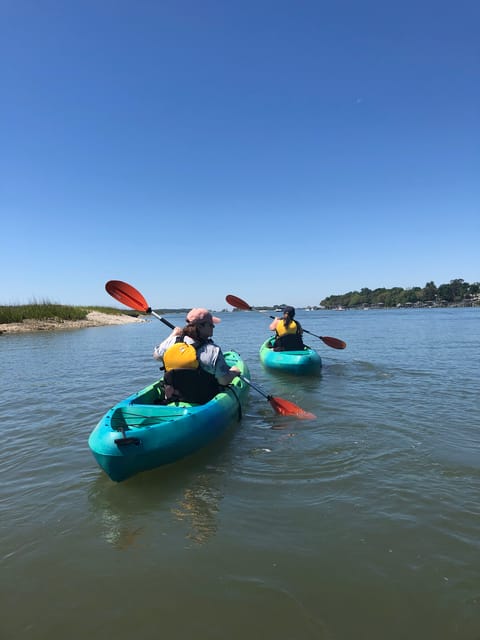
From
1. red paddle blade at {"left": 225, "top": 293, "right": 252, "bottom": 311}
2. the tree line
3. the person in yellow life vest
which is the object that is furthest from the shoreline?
the tree line

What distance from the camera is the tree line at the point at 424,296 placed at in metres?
126

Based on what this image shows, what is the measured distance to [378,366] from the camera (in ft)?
38.9

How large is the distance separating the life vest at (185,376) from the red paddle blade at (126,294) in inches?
113

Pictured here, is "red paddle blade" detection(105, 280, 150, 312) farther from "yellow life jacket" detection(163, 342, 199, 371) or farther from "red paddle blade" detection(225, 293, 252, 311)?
"red paddle blade" detection(225, 293, 252, 311)

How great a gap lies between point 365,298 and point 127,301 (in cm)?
16288

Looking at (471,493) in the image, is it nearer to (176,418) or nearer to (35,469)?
(176,418)

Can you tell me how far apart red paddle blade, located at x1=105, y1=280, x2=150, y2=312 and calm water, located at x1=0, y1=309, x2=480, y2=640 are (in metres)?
2.50

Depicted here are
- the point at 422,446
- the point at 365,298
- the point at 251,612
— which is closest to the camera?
the point at 251,612

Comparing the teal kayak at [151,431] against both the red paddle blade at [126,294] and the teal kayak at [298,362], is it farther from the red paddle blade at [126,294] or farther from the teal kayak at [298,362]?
the teal kayak at [298,362]

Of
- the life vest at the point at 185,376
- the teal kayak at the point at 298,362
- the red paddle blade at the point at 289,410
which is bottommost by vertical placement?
the red paddle blade at the point at 289,410

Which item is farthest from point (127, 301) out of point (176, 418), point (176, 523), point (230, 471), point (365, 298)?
point (365, 298)

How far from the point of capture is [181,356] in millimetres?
5230

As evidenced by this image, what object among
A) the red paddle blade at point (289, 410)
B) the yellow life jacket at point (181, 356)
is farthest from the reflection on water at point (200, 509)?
the red paddle blade at point (289, 410)

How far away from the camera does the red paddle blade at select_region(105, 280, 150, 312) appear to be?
7945 millimetres
